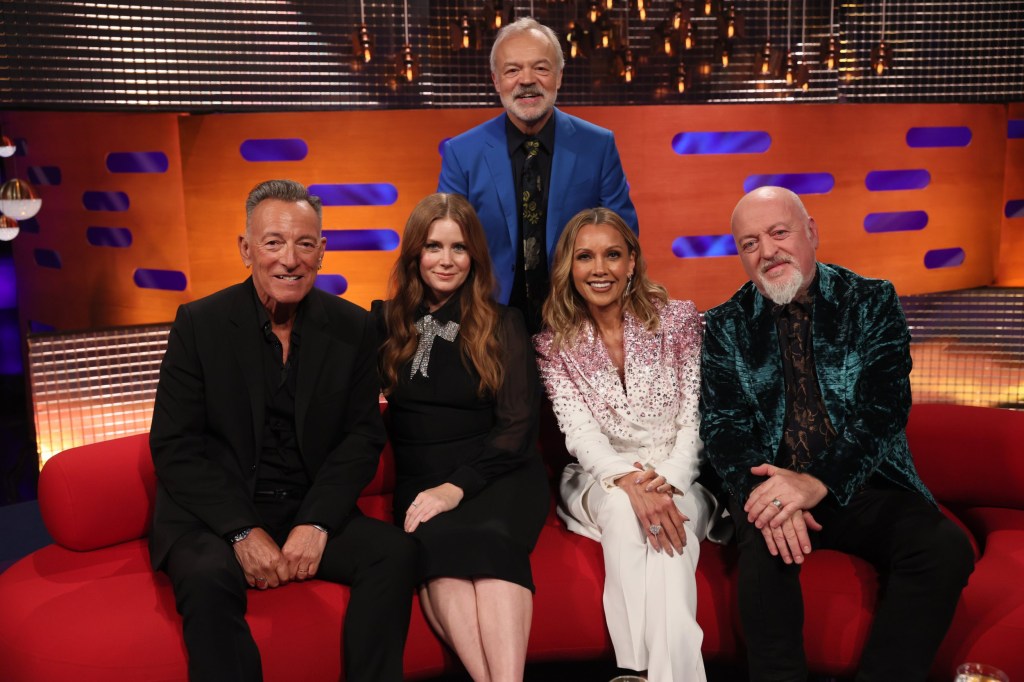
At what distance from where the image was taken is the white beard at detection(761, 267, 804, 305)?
276cm

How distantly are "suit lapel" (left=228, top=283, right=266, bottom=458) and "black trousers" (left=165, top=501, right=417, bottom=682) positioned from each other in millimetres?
309

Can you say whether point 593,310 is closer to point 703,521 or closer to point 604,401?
point 604,401

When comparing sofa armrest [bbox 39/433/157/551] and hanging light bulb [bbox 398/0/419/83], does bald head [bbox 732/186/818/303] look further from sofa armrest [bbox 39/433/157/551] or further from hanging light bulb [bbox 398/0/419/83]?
hanging light bulb [bbox 398/0/419/83]

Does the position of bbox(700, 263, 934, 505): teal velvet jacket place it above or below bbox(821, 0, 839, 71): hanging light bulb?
below

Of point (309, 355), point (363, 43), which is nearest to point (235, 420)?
point (309, 355)

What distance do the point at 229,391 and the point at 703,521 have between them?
143 centimetres

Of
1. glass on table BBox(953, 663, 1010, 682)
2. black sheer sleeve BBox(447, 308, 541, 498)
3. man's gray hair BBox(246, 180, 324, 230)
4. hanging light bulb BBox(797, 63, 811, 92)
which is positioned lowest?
glass on table BBox(953, 663, 1010, 682)

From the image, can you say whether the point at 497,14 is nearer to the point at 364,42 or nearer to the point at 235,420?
the point at 364,42

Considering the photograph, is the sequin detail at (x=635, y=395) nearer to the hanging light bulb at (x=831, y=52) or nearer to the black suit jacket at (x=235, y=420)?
the black suit jacket at (x=235, y=420)

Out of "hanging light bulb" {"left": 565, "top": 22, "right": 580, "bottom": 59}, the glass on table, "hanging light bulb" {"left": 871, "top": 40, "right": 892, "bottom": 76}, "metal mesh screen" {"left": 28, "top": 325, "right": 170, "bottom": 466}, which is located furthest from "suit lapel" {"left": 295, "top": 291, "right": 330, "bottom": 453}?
"hanging light bulb" {"left": 871, "top": 40, "right": 892, "bottom": 76}

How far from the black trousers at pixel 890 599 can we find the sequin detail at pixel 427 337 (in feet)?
3.50

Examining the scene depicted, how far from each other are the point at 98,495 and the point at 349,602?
90 cm

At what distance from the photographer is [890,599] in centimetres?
241

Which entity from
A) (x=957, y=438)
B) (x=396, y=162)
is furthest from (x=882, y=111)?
(x=957, y=438)
